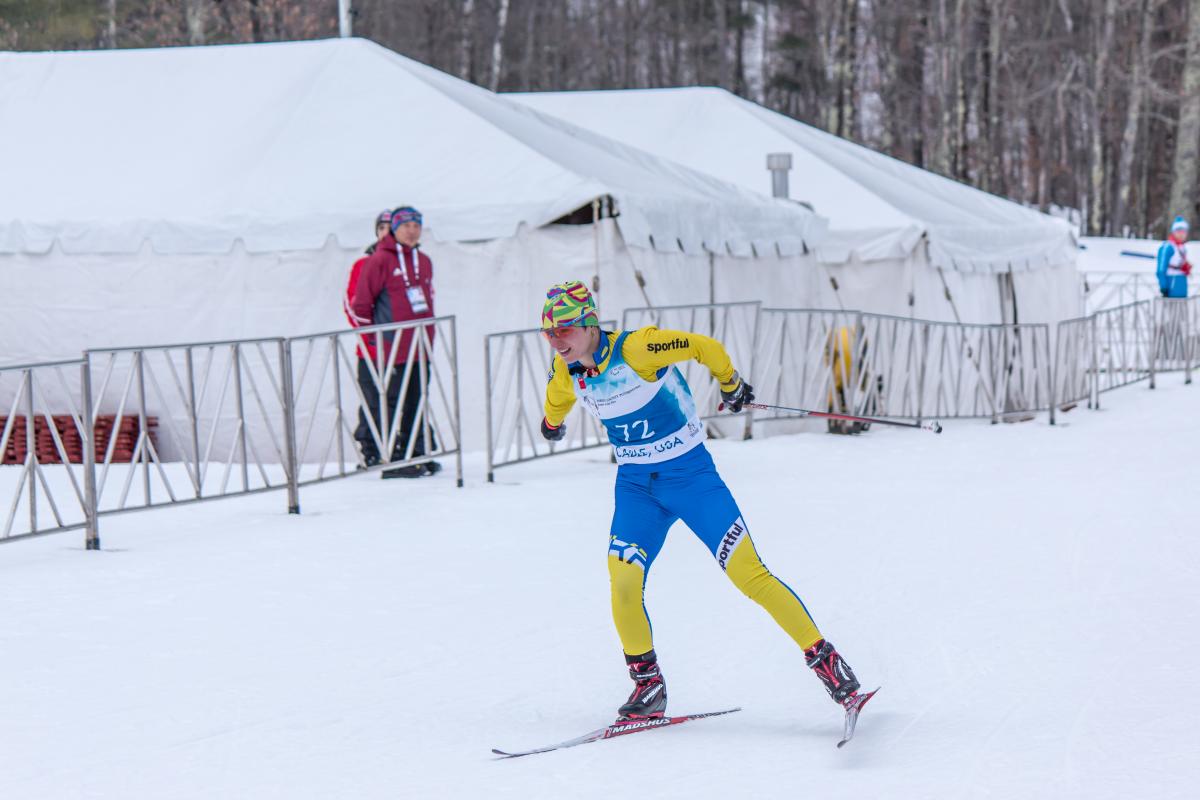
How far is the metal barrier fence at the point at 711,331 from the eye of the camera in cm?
1334

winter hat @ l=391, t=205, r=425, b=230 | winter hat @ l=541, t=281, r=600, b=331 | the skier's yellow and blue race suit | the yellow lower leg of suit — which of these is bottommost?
the yellow lower leg of suit

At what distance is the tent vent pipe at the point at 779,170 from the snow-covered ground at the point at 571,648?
7.67 m

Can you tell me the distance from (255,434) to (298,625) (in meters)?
6.93

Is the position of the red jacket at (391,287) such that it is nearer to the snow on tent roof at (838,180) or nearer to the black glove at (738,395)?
the black glove at (738,395)

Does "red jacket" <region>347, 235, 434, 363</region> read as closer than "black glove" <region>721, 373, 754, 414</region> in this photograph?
No

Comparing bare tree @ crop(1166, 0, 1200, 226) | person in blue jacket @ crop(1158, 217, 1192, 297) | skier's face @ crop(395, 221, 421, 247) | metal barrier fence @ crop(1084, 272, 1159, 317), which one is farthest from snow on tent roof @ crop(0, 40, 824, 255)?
bare tree @ crop(1166, 0, 1200, 226)

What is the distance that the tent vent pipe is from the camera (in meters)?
18.0

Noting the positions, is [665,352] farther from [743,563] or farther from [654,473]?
[743,563]

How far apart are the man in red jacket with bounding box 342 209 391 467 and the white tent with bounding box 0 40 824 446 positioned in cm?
217

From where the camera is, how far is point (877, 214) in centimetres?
1828

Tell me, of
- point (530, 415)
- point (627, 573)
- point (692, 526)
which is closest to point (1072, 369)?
point (530, 415)

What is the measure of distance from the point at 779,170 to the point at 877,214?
1.34 metres

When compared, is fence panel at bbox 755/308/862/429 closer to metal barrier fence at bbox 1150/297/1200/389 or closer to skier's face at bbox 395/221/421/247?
skier's face at bbox 395/221/421/247

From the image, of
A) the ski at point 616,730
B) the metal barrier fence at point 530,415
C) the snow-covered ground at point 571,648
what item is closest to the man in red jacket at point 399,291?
→ the snow-covered ground at point 571,648
